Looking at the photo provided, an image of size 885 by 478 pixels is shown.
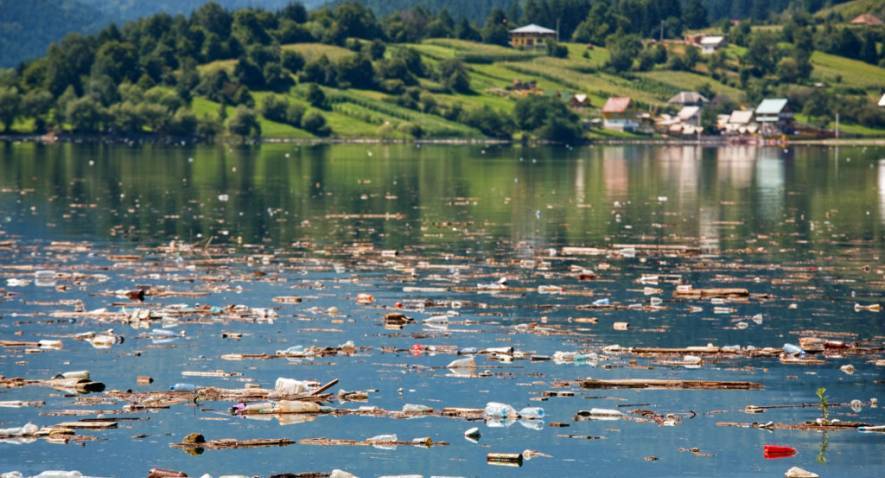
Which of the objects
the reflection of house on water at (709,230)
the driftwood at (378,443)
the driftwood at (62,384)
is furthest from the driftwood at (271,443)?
the reflection of house on water at (709,230)

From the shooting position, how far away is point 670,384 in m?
37.9

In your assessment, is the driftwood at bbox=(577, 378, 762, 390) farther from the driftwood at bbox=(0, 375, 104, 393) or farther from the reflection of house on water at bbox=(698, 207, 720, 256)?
the reflection of house on water at bbox=(698, 207, 720, 256)

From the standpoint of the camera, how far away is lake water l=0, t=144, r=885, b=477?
32.4m

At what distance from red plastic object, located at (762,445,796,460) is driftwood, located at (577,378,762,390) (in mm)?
5408

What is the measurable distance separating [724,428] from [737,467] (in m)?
2.94

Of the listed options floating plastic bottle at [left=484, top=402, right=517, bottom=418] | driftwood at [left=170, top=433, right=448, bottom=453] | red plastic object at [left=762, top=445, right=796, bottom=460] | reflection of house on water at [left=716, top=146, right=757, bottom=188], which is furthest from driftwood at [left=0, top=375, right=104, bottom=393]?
reflection of house on water at [left=716, top=146, right=757, bottom=188]

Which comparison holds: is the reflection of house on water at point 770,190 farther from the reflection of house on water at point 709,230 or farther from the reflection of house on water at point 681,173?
the reflection of house on water at point 681,173

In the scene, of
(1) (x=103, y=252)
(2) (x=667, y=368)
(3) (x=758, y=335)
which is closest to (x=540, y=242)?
(1) (x=103, y=252)

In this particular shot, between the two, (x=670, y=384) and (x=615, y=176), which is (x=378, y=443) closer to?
(x=670, y=384)

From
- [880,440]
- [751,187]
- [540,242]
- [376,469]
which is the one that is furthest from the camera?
[751,187]

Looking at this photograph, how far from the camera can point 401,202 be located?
97.9m

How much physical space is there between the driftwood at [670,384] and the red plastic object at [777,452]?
213 inches

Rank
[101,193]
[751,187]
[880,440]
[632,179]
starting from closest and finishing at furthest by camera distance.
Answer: [880,440] < [101,193] < [751,187] < [632,179]

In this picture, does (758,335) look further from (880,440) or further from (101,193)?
(101,193)
